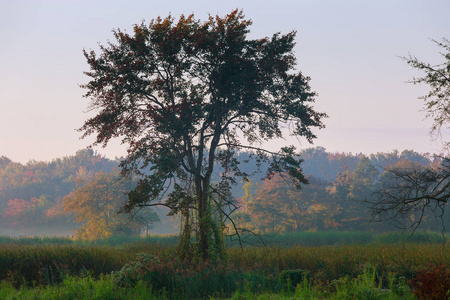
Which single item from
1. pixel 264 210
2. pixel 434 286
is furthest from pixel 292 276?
pixel 264 210

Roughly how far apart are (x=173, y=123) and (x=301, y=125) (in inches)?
214

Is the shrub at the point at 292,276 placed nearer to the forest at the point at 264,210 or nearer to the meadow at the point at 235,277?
the meadow at the point at 235,277

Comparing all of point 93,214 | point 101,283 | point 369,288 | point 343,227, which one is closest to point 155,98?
point 101,283

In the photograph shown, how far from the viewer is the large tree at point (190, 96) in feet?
48.2

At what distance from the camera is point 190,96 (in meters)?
16.6

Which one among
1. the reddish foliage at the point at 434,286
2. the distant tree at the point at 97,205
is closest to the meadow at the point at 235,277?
the reddish foliage at the point at 434,286

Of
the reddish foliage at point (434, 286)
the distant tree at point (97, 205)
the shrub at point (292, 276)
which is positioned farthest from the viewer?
the distant tree at point (97, 205)

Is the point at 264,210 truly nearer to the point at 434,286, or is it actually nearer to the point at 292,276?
the point at 292,276

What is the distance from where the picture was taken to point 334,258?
46.2 feet

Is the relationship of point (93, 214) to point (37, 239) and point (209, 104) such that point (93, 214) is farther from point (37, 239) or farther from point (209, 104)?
point (209, 104)

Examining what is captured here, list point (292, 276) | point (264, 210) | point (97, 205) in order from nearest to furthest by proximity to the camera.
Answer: point (292, 276) → point (97, 205) → point (264, 210)

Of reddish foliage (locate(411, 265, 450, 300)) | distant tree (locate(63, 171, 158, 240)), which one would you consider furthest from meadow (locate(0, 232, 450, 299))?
distant tree (locate(63, 171, 158, 240))

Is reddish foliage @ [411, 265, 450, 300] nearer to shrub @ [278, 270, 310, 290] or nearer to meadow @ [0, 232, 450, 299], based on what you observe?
meadow @ [0, 232, 450, 299]

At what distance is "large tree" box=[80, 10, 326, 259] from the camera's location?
1470 cm
